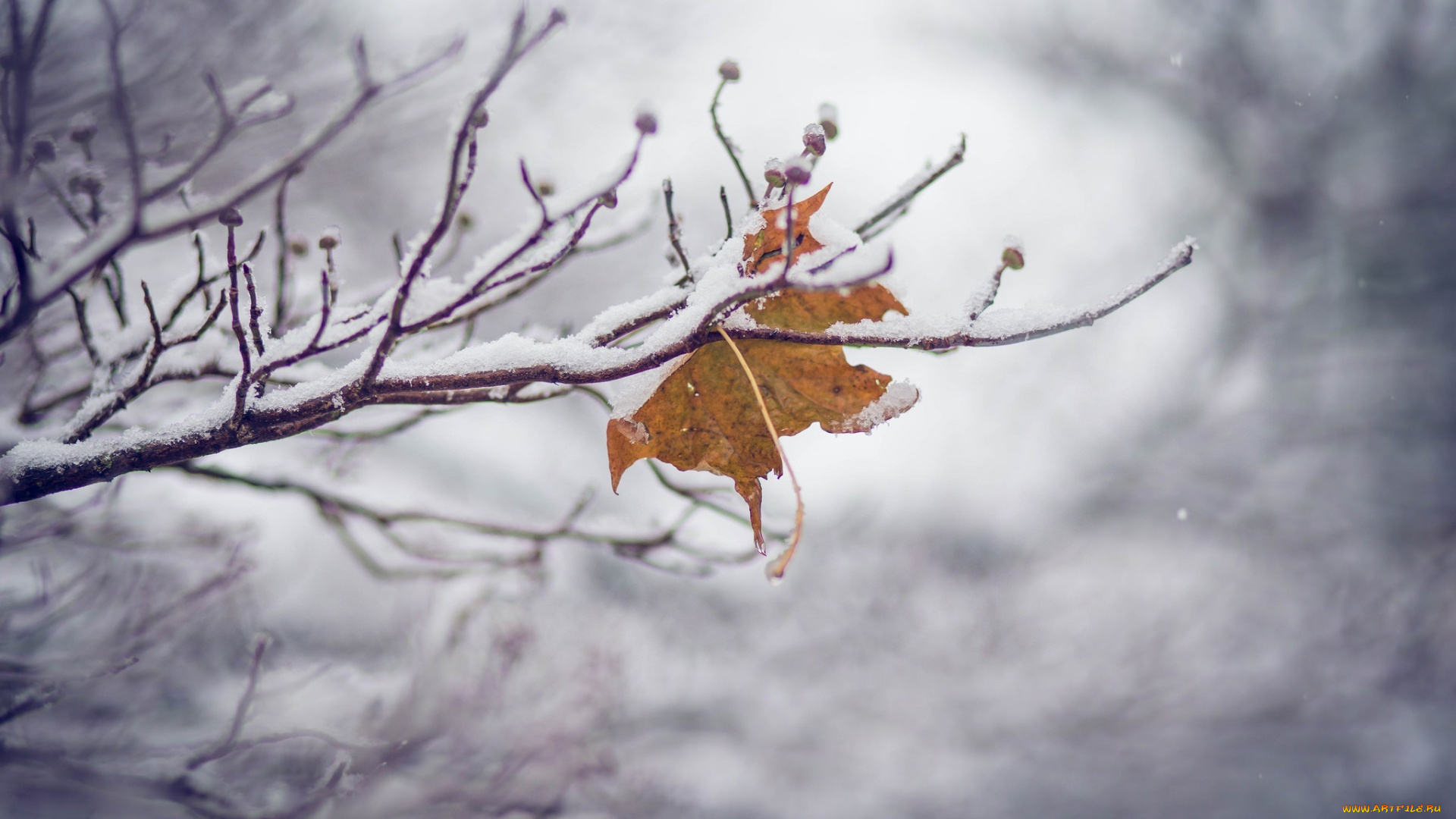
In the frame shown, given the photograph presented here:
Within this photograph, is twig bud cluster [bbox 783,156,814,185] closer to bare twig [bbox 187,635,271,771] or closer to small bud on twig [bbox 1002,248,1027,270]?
small bud on twig [bbox 1002,248,1027,270]

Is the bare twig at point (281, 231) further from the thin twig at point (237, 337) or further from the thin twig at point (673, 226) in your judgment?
the thin twig at point (673, 226)

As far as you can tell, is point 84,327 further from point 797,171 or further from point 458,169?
point 797,171

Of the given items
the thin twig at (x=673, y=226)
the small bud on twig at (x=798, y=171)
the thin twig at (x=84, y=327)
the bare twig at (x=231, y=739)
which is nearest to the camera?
the small bud on twig at (x=798, y=171)

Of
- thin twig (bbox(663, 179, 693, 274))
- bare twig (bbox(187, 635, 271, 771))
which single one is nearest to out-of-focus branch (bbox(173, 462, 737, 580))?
bare twig (bbox(187, 635, 271, 771))

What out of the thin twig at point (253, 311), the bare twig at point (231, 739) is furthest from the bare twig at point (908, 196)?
the bare twig at point (231, 739)

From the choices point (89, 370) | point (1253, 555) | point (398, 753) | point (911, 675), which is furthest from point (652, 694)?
point (1253, 555)

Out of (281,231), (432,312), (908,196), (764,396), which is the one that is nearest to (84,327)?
(281,231)

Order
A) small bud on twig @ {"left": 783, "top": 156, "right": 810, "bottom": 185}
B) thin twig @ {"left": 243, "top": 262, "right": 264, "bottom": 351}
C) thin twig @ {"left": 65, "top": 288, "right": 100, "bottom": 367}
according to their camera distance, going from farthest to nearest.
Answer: thin twig @ {"left": 65, "top": 288, "right": 100, "bottom": 367}, thin twig @ {"left": 243, "top": 262, "right": 264, "bottom": 351}, small bud on twig @ {"left": 783, "top": 156, "right": 810, "bottom": 185}
